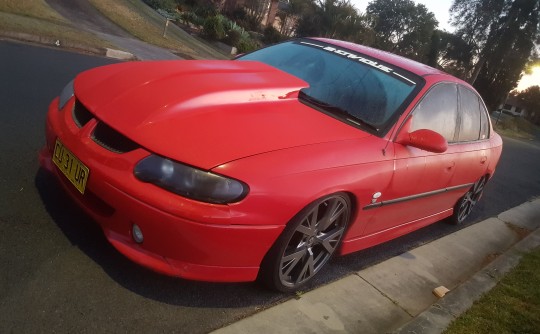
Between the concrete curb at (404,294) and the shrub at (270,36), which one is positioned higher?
the shrub at (270,36)

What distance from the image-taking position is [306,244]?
283 cm

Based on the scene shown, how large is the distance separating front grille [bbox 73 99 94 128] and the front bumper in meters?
0.13

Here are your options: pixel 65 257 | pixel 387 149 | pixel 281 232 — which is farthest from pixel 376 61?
pixel 65 257

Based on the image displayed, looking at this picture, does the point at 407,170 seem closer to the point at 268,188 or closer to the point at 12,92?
the point at 268,188

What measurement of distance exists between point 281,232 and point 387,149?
1.05 m

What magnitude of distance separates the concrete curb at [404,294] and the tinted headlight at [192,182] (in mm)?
751

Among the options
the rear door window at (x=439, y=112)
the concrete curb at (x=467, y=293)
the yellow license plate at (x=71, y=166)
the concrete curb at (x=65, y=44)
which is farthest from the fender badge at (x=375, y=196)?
the concrete curb at (x=65, y=44)

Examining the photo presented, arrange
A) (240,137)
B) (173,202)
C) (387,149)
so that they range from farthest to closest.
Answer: (387,149), (240,137), (173,202)

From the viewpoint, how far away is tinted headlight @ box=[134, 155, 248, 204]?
223 cm

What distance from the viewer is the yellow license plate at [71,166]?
2.45 m

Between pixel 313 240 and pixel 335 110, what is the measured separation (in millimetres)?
983

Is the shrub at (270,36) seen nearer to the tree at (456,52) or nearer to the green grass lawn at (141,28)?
the green grass lawn at (141,28)

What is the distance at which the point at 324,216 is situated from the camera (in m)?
2.81

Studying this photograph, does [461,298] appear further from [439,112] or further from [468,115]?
[468,115]
